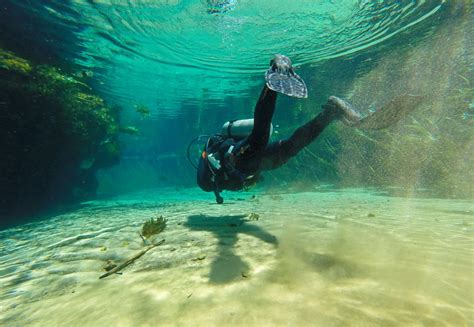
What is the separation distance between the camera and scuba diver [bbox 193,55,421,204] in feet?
14.4

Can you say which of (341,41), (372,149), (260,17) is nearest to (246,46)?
(260,17)

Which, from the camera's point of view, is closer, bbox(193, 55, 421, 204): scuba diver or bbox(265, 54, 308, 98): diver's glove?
bbox(265, 54, 308, 98): diver's glove

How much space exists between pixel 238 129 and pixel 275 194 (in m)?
11.3

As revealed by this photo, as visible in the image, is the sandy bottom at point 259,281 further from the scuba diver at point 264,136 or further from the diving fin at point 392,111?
the diving fin at point 392,111

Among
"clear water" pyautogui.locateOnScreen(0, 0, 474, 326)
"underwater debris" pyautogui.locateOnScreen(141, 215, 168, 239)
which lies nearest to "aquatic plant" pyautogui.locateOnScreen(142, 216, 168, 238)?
"underwater debris" pyautogui.locateOnScreen(141, 215, 168, 239)

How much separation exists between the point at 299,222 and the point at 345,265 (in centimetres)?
277

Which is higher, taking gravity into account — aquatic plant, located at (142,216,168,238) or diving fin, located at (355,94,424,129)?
diving fin, located at (355,94,424,129)

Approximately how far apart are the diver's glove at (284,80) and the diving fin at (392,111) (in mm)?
2143

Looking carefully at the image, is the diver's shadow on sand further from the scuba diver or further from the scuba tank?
the scuba tank

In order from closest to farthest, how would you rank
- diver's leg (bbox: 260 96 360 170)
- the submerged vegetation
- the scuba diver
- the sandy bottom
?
the sandy bottom
the scuba diver
diver's leg (bbox: 260 96 360 170)
the submerged vegetation

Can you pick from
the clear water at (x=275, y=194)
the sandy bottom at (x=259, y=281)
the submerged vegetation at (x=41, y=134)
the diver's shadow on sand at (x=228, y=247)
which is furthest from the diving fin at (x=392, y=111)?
the submerged vegetation at (x=41, y=134)

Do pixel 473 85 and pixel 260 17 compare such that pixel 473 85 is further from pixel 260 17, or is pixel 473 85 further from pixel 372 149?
pixel 260 17

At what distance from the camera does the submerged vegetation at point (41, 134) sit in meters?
11.5

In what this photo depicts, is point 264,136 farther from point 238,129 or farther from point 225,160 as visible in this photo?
point 238,129
